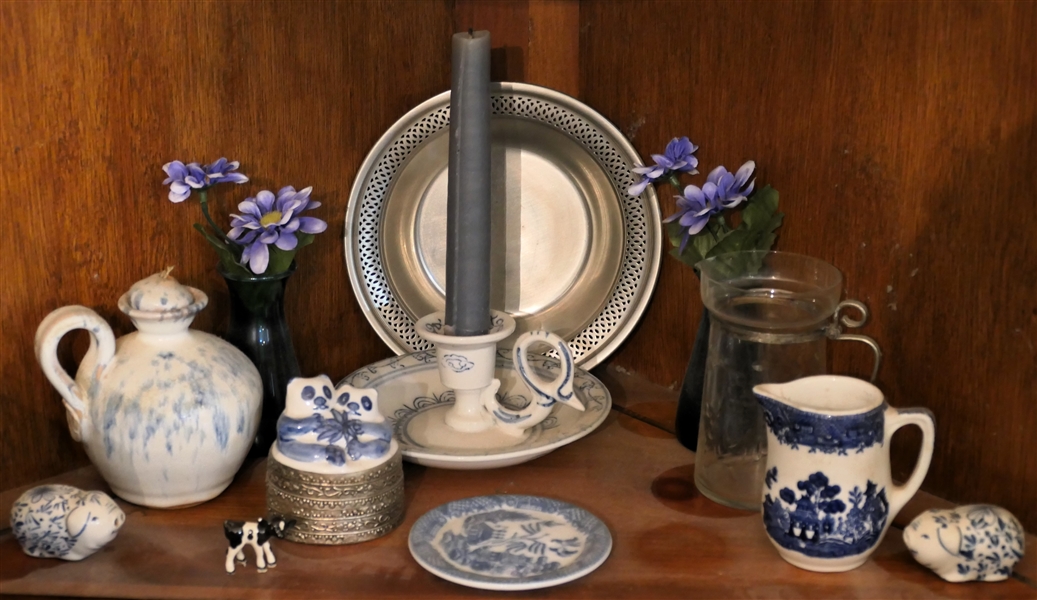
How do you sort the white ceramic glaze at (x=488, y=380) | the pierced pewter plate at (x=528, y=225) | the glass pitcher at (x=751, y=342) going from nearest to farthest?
1. the glass pitcher at (x=751, y=342)
2. the white ceramic glaze at (x=488, y=380)
3. the pierced pewter plate at (x=528, y=225)

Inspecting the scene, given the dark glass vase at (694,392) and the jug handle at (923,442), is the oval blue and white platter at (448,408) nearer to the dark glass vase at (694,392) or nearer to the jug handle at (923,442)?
the dark glass vase at (694,392)

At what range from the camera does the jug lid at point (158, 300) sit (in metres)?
0.76

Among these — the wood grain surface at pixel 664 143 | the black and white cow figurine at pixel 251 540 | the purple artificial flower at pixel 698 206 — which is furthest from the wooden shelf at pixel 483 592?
the purple artificial flower at pixel 698 206

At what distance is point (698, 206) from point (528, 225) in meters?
0.24

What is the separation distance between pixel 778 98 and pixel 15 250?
645 millimetres

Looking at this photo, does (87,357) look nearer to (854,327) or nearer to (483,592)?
(483,592)

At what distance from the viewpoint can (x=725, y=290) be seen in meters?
0.80

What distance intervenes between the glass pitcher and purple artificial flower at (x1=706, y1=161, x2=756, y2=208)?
5cm

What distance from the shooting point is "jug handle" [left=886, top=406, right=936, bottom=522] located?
69cm

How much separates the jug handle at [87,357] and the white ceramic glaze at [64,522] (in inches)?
3.0

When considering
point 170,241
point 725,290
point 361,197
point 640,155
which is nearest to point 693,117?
point 640,155

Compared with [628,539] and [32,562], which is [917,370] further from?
[32,562]

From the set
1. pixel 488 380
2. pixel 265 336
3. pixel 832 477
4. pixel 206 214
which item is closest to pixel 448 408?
pixel 488 380

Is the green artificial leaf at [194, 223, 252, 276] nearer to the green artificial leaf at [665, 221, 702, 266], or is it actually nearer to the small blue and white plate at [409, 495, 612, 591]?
the small blue and white plate at [409, 495, 612, 591]
